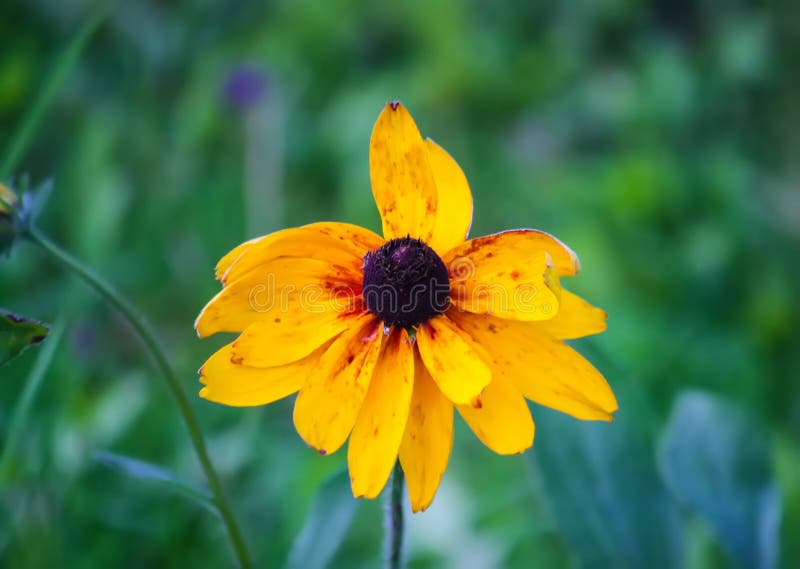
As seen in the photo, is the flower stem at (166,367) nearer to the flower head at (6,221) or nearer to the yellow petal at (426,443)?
the flower head at (6,221)

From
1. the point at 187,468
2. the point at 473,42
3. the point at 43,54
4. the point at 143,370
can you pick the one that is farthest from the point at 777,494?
the point at 43,54

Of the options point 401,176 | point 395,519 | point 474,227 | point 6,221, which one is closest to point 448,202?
point 401,176

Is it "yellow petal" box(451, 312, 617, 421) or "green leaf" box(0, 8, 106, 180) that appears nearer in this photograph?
"yellow petal" box(451, 312, 617, 421)

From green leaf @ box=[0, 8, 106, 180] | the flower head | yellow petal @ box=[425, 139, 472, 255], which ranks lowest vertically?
the flower head

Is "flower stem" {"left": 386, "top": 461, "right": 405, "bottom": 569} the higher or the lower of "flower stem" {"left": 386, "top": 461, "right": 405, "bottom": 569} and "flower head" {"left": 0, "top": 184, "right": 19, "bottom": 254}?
the lower

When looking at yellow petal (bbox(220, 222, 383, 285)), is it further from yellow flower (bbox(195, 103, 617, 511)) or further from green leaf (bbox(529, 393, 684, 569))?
green leaf (bbox(529, 393, 684, 569))

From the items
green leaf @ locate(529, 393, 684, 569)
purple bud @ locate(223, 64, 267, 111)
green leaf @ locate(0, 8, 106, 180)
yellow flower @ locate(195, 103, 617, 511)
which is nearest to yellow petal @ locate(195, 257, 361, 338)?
yellow flower @ locate(195, 103, 617, 511)

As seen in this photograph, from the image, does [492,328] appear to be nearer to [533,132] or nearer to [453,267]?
[453,267]
